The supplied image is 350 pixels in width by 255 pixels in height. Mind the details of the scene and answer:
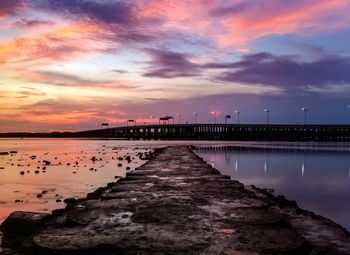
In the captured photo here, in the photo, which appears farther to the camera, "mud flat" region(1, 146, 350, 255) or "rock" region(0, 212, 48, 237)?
"rock" region(0, 212, 48, 237)

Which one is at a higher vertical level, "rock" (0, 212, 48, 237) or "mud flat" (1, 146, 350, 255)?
"mud flat" (1, 146, 350, 255)

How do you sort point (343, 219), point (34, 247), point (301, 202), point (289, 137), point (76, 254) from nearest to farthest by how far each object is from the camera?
point (76, 254) < point (34, 247) < point (343, 219) < point (301, 202) < point (289, 137)

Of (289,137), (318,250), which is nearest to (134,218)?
(318,250)

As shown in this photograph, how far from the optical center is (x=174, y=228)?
24.8 feet

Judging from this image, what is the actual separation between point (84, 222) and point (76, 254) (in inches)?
84.7

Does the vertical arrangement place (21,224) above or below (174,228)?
below

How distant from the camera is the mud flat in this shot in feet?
20.8

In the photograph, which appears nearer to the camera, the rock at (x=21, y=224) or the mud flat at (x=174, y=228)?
the mud flat at (x=174, y=228)

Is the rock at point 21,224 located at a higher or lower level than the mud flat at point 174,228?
lower

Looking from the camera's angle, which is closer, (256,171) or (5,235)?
(5,235)

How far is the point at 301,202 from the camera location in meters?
18.8

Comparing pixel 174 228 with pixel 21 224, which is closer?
pixel 174 228

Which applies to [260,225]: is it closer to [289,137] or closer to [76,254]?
[76,254]

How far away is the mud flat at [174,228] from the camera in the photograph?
250 inches
